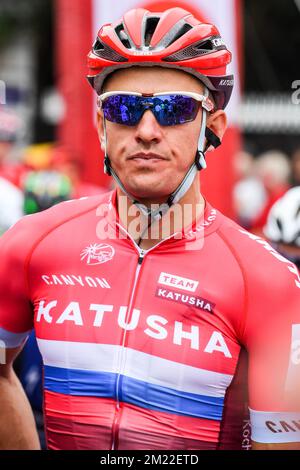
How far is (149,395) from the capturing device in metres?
3.19

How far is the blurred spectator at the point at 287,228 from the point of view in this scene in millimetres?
5289

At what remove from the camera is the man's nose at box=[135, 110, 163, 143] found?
124 inches

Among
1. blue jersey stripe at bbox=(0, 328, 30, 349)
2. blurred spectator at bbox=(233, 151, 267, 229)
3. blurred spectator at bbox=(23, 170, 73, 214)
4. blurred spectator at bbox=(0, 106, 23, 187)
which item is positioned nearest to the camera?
blue jersey stripe at bbox=(0, 328, 30, 349)

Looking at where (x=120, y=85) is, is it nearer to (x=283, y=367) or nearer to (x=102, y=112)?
(x=102, y=112)

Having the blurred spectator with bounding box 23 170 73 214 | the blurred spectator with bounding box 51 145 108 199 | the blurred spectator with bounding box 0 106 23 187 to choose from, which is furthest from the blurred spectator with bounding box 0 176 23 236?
the blurred spectator with bounding box 51 145 108 199

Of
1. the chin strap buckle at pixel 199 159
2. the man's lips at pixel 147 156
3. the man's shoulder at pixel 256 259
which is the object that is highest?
the man's lips at pixel 147 156

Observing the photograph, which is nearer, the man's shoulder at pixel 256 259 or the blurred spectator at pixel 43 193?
the man's shoulder at pixel 256 259

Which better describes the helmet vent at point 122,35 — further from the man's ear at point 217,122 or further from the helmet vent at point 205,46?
the man's ear at point 217,122

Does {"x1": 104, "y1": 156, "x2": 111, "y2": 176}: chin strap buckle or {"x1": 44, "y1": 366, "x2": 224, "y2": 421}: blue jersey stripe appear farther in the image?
{"x1": 104, "y1": 156, "x2": 111, "y2": 176}: chin strap buckle

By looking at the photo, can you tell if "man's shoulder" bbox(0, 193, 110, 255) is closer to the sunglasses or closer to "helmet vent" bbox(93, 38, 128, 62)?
the sunglasses

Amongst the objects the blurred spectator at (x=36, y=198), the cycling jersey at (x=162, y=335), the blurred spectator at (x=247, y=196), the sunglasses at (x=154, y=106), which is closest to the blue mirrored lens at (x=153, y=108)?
the sunglasses at (x=154, y=106)

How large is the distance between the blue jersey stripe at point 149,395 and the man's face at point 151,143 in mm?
629

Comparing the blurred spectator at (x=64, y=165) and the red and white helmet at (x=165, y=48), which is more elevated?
the red and white helmet at (x=165, y=48)

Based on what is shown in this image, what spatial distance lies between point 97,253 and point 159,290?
0.27 meters
